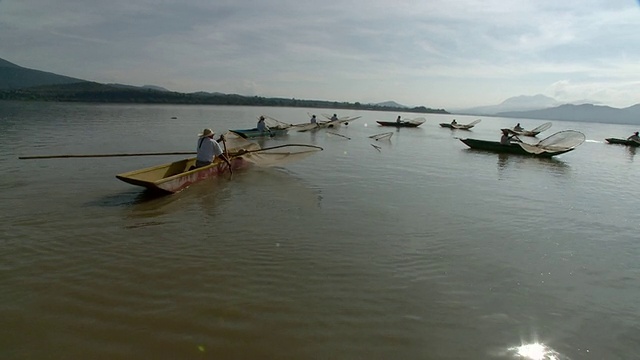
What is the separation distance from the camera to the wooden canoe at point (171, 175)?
9305 millimetres

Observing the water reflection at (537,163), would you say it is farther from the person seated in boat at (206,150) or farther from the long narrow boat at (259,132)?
the long narrow boat at (259,132)

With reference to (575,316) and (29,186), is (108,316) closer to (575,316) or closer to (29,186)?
(575,316)

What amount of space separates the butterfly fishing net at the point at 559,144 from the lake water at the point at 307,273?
11913 mm

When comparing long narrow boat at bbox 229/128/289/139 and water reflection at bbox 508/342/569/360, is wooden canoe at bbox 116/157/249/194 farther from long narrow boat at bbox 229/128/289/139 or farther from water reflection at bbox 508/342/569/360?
long narrow boat at bbox 229/128/289/139

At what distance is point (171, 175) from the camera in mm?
11750

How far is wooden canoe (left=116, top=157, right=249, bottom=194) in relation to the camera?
30.5ft

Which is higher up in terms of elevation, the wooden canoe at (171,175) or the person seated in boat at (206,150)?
the person seated in boat at (206,150)

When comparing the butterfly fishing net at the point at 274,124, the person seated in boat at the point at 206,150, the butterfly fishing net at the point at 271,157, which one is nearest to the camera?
the person seated in boat at the point at 206,150

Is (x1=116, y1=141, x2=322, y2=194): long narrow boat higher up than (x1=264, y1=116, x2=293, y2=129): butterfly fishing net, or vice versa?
(x1=264, y1=116, x2=293, y2=129): butterfly fishing net

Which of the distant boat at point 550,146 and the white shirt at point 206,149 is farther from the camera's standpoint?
the distant boat at point 550,146

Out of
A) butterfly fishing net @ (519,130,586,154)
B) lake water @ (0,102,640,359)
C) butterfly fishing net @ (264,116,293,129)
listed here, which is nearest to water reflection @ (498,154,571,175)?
butterfly fishing net @ (519,130,586,154)

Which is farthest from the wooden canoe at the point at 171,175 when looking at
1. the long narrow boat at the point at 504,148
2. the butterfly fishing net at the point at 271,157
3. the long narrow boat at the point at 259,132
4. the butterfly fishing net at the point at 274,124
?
the long narrow boat at the point at 504,148

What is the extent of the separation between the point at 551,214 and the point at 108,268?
11411 mm

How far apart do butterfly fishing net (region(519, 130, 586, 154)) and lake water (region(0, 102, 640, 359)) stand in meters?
11.9
